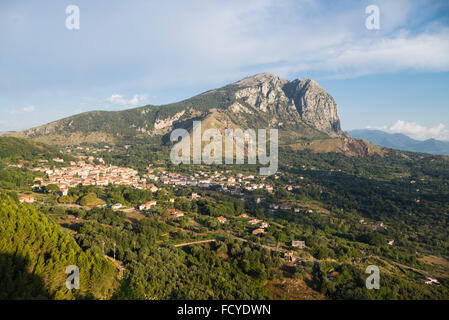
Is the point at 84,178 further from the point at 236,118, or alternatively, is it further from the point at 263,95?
the point at 263,95

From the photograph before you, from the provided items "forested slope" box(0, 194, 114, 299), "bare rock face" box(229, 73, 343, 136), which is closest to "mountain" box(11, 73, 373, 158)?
"bare rock face" box(229, 73, 343, 136)

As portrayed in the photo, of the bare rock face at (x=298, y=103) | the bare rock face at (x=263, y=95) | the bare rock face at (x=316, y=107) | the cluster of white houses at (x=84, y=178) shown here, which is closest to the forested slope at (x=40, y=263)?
the cluster of white houses at (x=84, y=178)

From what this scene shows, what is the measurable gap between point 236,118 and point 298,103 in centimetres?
5336

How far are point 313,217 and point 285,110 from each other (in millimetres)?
133605

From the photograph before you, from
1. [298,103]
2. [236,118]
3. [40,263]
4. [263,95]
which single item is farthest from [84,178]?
[298,103]

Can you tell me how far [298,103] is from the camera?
176 meters

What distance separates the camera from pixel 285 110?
563 ft

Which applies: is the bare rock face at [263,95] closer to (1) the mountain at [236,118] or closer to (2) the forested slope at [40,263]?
(1) the mountain at [236,118]

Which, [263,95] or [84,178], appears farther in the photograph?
[263,95]

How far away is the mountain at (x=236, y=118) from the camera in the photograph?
12588 cm

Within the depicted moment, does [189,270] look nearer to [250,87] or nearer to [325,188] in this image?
[325,188]
